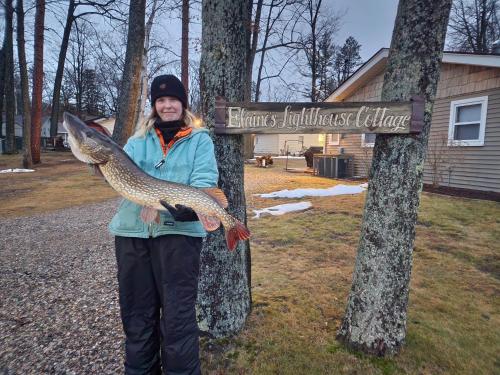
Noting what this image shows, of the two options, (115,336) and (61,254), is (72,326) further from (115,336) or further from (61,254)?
(61,254)

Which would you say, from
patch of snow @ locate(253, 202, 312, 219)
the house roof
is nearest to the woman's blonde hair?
patch of snow @ locate(253, 202, 312, 219)

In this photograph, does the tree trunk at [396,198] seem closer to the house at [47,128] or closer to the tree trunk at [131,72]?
the house at [47,128]

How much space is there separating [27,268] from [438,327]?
508 centimetres

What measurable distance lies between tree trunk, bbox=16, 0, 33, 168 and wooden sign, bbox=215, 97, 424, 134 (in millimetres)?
16700

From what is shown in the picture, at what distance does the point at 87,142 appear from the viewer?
194 cm

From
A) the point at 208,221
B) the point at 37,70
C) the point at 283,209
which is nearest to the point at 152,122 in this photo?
the point at 208,221

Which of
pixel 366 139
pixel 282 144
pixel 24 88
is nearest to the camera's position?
pixel 366 139

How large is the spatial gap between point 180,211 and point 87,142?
0.69m

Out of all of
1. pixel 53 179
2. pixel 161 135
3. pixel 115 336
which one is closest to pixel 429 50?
pixel 161 135

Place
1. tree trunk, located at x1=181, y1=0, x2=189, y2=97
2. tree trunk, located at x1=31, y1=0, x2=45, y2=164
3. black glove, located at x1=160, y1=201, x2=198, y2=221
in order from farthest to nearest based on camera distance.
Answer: tree trunk, located at x1=181, y1=0, x2=189, y2=97 → tree trunk, located at x1=31, y1=0, x2=45, y2=164 → black glove, located at x1=160, y1=201, x2=198, y2=221

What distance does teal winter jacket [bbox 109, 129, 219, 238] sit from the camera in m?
2.07

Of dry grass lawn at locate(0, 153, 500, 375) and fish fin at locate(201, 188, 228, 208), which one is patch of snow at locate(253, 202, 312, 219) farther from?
fish fin at locate(201, 188, 228, 208)

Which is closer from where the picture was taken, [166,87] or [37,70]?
[166,87]

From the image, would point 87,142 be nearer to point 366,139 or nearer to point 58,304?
point 58,304
